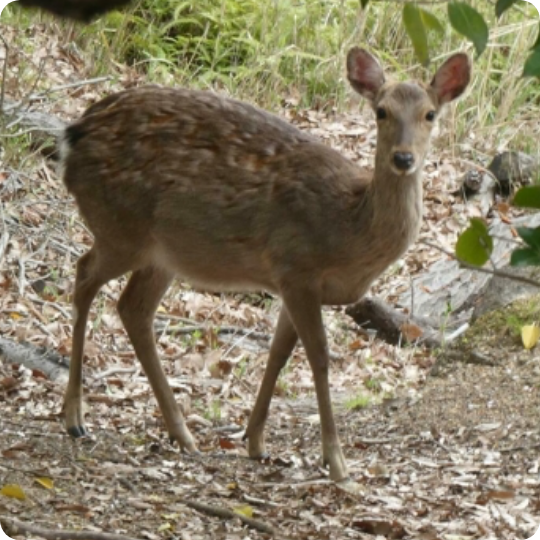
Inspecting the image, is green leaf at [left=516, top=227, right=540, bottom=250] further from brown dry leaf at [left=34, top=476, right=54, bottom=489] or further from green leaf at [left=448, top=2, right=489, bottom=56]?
brown dry leaf at [left=34, top=476, right=54, bottom=489]

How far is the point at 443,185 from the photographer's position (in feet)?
36.0

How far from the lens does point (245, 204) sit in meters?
6.15

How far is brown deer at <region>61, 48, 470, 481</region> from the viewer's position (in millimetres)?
5941

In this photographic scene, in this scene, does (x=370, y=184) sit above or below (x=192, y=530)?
above

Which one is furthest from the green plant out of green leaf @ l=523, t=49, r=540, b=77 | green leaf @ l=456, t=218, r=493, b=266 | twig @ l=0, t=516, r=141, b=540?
green leaf @ l=523, t=49, r=540, b=77

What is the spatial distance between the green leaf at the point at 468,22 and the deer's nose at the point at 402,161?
342 cm

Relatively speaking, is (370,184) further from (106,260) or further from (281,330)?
(106,260)

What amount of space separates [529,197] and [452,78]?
4049mm

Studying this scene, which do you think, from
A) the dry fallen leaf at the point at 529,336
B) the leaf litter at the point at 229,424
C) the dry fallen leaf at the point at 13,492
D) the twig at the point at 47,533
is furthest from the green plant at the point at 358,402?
the twig at the point at 47,533

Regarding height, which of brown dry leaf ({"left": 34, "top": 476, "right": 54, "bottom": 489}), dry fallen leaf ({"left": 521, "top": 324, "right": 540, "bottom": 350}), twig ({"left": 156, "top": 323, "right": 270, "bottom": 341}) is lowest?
twig ({"left": 156, "top": 323, "right": 270, "bottom": 341})

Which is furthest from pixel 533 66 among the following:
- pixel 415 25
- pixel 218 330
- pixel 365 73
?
pixel 218 330

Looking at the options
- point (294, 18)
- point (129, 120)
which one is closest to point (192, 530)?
point (129, 120)

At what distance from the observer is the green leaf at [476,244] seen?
2332mm

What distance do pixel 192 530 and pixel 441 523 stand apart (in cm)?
110
